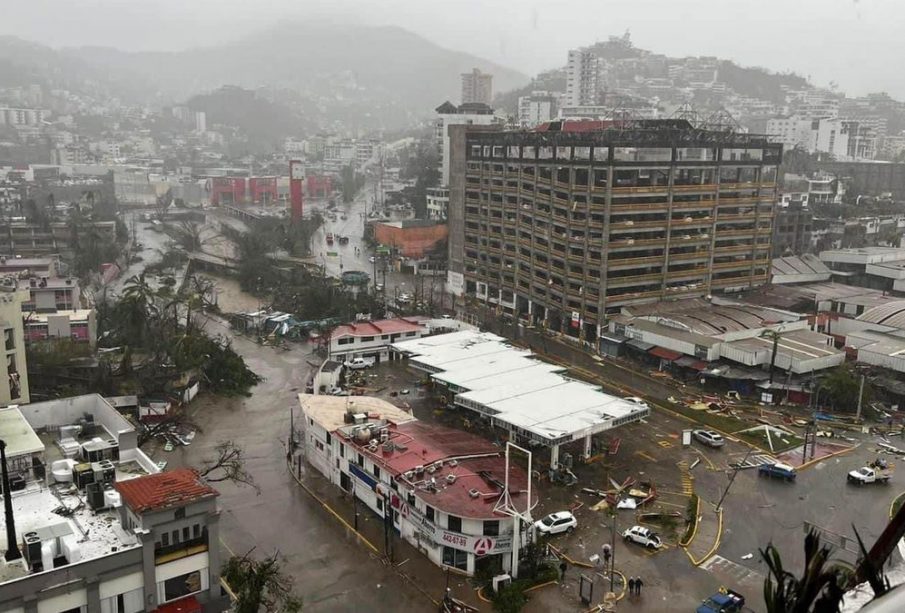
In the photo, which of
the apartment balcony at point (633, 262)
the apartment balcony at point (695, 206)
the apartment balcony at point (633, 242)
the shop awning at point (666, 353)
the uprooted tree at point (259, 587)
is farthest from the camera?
the apartment balcony at point (695, 206)

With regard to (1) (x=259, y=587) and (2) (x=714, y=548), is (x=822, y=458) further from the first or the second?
(1) (x=259, y=587)

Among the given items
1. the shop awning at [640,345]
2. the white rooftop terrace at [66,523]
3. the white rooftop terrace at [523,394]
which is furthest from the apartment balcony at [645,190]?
the white rooftop terrace at [66,523]

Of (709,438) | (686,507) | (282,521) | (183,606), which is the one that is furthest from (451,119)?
(183,606)

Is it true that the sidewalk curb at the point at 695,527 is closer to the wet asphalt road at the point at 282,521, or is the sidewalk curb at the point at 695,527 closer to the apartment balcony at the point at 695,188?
the wet asphalt road at the point at 282,521

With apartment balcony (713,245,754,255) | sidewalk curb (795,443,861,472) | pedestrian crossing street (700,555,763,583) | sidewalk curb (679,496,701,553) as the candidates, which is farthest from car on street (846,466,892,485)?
apartment balcony (713,245,754,255)

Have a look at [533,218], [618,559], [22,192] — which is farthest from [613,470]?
[22,192]

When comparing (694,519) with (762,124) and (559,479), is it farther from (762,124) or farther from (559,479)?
(762,124)

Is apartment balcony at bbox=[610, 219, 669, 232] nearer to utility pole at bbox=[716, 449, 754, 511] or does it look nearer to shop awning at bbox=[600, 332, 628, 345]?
shop awning at bbox=[600, 332, 628, 345]
